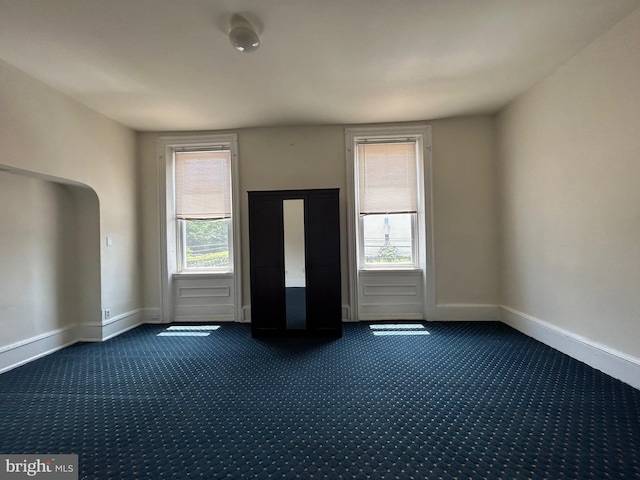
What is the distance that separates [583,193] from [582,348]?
4.85 ft

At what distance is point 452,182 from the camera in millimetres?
4129

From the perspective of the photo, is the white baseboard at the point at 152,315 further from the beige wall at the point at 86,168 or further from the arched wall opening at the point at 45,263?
the arched wall opening at the point at 45,263

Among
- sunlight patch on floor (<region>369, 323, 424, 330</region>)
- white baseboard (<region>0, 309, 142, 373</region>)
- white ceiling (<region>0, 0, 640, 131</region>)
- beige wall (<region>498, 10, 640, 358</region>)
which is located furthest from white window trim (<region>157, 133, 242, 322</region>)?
beige wall (<region>498, 10, 640, 358</region>)

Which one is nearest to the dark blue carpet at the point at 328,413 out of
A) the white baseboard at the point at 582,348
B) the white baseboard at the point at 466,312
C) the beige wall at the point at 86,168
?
the white baseboard at the point at 582,348

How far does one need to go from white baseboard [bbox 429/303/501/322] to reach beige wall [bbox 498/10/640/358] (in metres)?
0.44

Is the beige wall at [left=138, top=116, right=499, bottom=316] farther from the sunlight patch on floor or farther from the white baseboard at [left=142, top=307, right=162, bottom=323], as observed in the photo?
the white baseboard at [left=142, top=307, right=162, bottom=323]

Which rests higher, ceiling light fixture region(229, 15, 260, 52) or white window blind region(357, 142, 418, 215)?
ceiling light fixture region(229, 15, 260, 52)

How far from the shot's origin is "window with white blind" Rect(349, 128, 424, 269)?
428cm

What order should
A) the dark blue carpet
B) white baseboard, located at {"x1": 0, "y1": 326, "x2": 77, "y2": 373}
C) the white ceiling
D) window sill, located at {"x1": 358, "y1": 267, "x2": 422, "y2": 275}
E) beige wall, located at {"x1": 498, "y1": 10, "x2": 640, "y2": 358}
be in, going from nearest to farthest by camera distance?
the dark blue carpet → the white ceiling → beige wall, located at {"x1": 498, "y1": 10, "x2": 640, "y2": 358} → white baseboard, located at {"x1": 0, "y1": 326, "x2": 77, "y2": 373} → window sill, located at {"x1": 358, "y1": 267, "x2": 422, "y2": 275}

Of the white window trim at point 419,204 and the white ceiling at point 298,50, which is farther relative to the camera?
the white window trim at point 419,204

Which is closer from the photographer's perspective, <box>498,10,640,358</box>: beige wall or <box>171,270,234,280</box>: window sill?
<box>498,10,640,358</box>: beige wall

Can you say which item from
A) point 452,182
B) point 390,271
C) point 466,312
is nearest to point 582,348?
point 466,312

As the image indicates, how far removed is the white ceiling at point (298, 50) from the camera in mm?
2066

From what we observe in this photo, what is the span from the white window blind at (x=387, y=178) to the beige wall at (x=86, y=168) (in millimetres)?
3440
